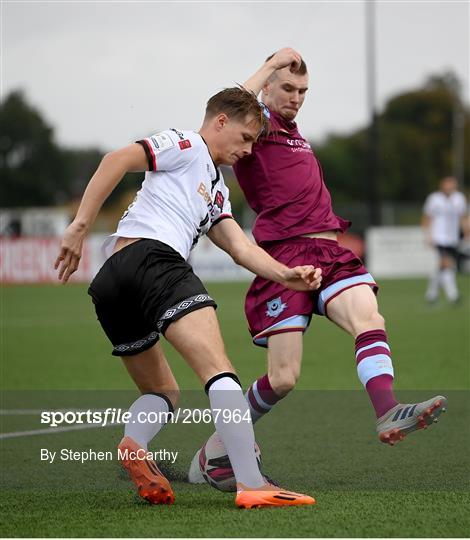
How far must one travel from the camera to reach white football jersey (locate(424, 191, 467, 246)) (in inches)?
870

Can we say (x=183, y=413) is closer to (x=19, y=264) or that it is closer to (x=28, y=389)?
(x=28, y=389)

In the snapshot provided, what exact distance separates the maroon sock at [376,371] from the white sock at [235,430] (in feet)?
2.58

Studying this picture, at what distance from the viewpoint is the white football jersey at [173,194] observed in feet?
17.7

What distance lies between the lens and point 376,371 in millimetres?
5742

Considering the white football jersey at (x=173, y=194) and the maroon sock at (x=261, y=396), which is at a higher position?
the white football jersey at (x=173, y=194)

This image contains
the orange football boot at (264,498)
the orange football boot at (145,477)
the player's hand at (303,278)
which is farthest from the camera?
the player's hand at (303,278)

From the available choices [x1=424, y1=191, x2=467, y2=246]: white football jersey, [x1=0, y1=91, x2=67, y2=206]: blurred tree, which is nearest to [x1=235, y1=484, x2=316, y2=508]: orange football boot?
[x1=424, y1=191, x2=467, y2=246]: white football jersey

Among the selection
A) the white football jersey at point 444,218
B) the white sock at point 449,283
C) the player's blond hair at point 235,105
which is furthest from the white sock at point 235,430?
the white football jersey at point 444,218

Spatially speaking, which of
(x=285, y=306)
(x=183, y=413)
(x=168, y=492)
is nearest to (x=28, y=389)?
(x=183, y=413)

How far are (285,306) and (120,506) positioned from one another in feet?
5.18

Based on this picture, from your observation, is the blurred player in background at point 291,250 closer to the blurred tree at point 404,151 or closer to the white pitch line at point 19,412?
the white pitch line at point 19,412

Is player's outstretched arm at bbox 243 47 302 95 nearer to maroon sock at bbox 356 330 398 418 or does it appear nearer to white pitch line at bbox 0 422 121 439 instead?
maroon sock at bbox 356 330 398 418

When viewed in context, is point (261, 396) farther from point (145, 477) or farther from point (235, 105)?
point (235, 105)

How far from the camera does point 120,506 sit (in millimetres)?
5281
